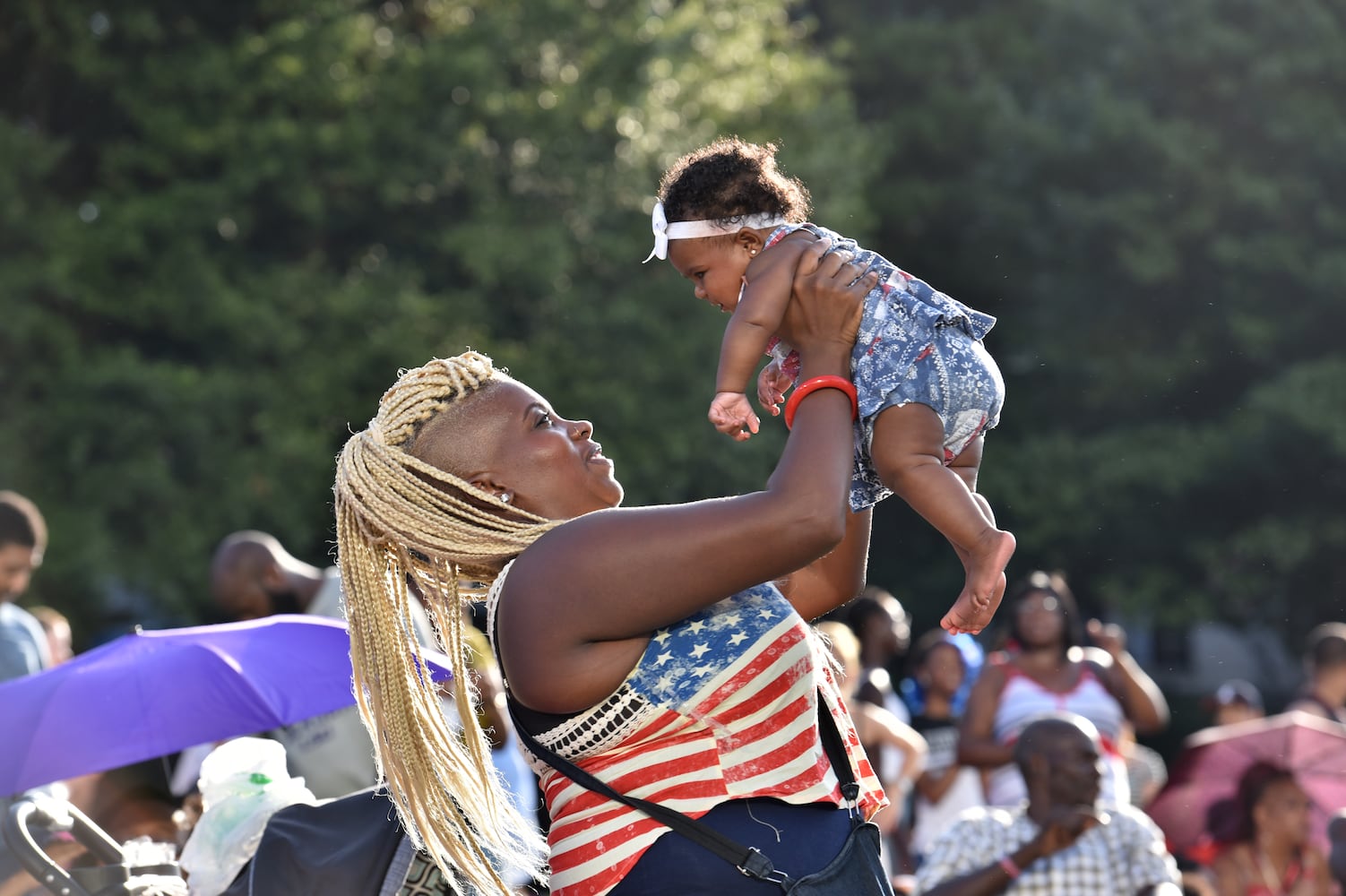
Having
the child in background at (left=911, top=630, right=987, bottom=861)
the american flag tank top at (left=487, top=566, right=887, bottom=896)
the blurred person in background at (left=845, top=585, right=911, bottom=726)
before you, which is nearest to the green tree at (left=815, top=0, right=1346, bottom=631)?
the blurred person in background at (left=845, top=585, right=911, bottom=726)

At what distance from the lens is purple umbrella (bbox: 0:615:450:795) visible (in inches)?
154

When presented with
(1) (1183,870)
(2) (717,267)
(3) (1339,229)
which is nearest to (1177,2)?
(3) (1339,229)

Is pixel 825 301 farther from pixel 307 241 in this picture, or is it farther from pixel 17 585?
pixel 307 241

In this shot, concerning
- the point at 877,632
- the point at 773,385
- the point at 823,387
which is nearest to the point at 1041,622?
Answer: the point at 877,632

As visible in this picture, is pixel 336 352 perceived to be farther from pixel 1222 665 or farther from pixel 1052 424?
pixel 1222 665

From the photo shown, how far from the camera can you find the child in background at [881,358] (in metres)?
2.60

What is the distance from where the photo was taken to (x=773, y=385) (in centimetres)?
293

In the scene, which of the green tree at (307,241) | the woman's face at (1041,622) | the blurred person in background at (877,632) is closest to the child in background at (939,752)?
the blurred person in background at (877,632)

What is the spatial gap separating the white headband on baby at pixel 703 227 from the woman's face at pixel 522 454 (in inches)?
15.2

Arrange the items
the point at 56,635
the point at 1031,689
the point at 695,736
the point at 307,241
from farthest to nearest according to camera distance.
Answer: the point at 307,241
the point at 56,635
the point at 1031,689
the point at 695,736

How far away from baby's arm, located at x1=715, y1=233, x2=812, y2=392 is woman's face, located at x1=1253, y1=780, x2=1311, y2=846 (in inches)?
171

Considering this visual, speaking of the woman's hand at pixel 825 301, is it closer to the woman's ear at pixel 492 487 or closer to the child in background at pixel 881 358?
the child in background at pixel 881 358

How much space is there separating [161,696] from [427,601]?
1.52 m

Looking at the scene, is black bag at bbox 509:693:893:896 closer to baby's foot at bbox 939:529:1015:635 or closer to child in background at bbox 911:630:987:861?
baby's foot at bbox 939:529:1015:635
